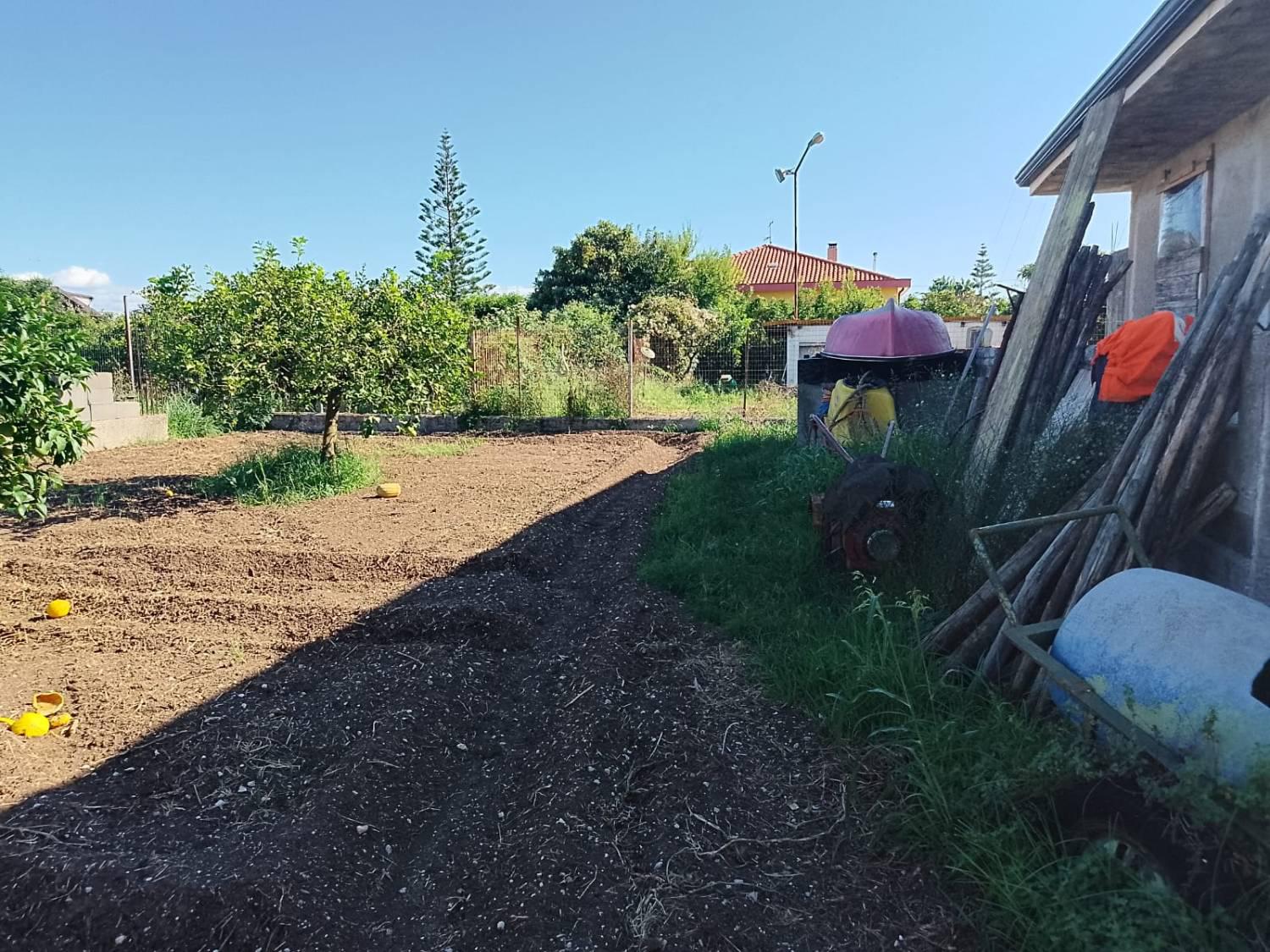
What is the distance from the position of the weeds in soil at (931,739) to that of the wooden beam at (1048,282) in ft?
2.13

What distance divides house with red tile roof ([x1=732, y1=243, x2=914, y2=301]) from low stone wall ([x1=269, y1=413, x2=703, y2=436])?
2434 cm

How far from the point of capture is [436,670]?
12.4ft

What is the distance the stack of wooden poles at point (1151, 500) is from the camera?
9.71ft

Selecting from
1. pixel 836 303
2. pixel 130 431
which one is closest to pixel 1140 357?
pixel 130 431

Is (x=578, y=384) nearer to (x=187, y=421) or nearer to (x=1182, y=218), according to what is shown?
(x=187, y=421)

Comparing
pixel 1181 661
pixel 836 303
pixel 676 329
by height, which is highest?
pixel 836 303


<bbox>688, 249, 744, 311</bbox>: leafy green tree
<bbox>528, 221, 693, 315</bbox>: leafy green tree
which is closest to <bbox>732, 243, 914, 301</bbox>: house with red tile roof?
<bbox>688, 249, 744, 311</bbox>: leafy green tree

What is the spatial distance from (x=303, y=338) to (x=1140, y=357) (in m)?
6.71

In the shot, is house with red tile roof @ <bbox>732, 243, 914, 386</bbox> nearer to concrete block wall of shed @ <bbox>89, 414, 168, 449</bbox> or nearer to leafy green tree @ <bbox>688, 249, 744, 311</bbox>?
leafy green tree @ <bbox>688, 249, 744, 311</bbox>

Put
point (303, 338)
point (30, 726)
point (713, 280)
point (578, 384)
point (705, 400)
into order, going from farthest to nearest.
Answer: point (713, 280) → point (705, 400) → point (578, 384) → point (303, 338) → point (30, 726)

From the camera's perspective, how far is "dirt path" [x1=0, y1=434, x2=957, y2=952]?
7.21 feet

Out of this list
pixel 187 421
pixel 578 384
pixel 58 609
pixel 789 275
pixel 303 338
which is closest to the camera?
pixel 58 609

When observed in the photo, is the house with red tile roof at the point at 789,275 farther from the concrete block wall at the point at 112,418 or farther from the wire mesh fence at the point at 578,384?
the concrete block wall at the point at 112,418

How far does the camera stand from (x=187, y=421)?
12.9 metres
